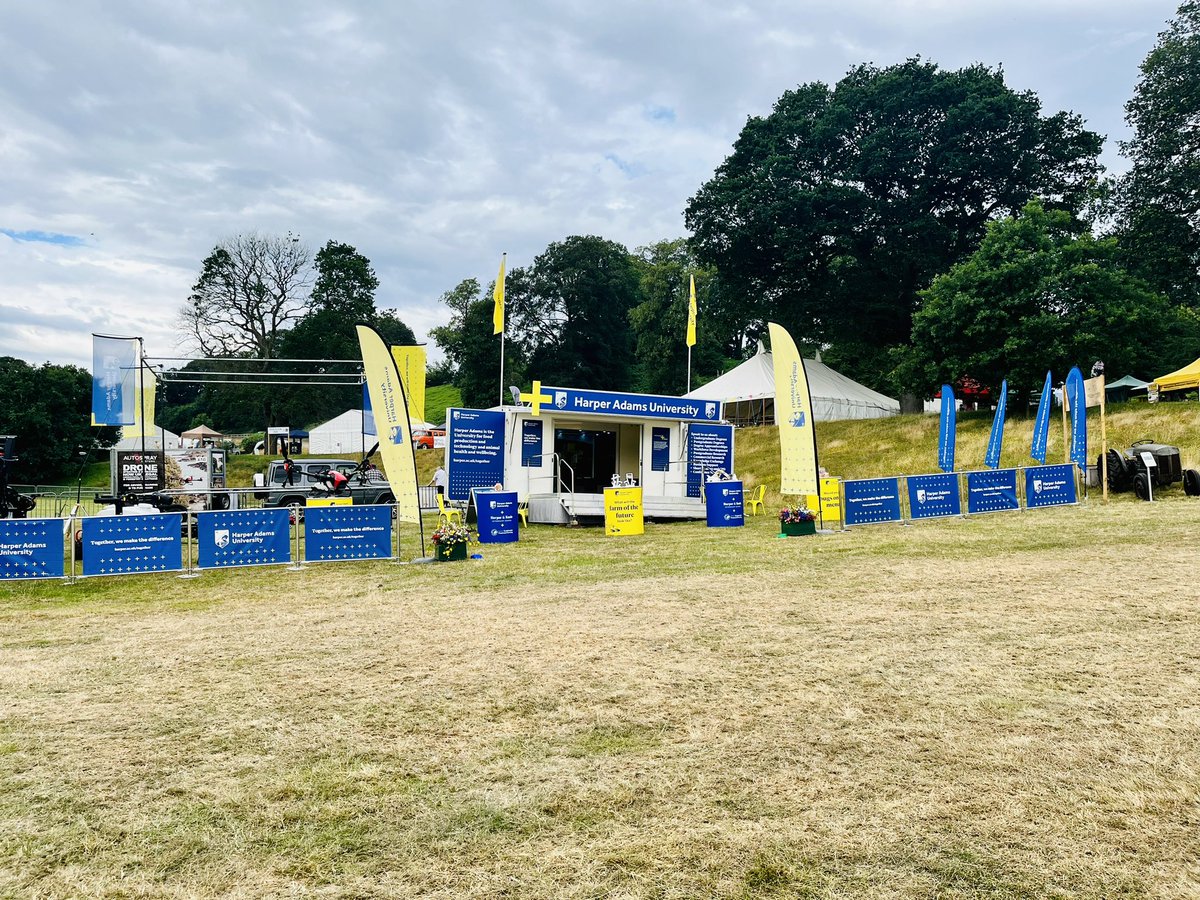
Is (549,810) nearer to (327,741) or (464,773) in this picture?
(464,773)

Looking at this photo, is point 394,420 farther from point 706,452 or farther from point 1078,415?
point 1078,415

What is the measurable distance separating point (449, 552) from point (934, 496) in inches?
395

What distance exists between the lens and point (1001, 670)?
16.7 ft

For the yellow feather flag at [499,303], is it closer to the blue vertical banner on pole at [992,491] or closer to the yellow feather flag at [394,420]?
the yellow feather flag at [394,420]

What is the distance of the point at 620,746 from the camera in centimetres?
398

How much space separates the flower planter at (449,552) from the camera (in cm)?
1166

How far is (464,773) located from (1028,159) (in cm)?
3641

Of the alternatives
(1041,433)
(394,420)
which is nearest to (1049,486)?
(1041,433)

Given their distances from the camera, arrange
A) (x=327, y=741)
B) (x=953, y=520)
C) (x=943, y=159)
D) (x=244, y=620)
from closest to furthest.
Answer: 1. (x=327, y=741)
2. (x=244, y=620)
3. (x=953, y=520)
4. (x=943, y=159)

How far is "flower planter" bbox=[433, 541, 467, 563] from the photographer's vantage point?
38.3 feet

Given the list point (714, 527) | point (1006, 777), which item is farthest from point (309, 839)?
point (714, 527)

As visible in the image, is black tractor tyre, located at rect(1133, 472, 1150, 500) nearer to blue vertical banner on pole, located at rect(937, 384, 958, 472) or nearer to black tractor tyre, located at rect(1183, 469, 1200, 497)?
black tractor tyre, located at rect(1183, 469, 1200, 497)

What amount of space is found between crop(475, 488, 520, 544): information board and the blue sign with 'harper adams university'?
3.49 meters

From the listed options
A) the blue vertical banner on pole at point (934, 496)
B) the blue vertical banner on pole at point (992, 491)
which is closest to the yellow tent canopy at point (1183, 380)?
the blue vertical banner on pole at point (992, 491)
